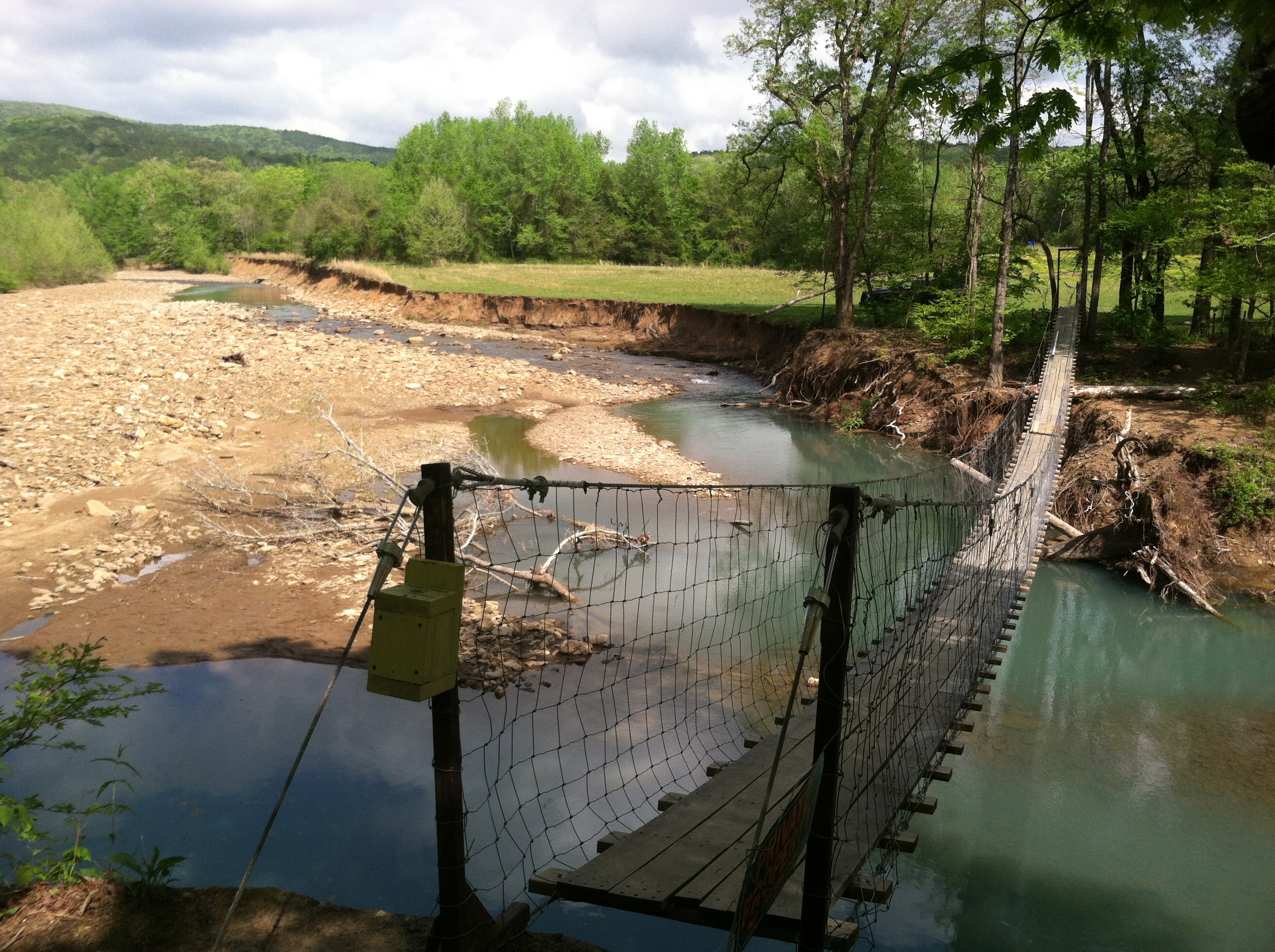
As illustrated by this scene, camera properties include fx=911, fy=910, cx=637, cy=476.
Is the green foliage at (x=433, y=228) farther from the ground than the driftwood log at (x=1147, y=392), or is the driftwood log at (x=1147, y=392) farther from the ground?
the green foliage at (x=433, y=228)

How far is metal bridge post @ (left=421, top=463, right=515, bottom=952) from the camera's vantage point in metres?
2.55

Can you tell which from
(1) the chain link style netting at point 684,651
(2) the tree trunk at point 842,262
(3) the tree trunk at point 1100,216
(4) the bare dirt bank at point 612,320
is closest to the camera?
(1) the chain link style netting at point 684,651

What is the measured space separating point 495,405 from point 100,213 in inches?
2321

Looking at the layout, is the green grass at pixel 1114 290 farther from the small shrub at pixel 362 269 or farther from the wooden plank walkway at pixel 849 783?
the small shrub at pixel 362 269

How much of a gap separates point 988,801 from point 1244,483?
19.8 ft

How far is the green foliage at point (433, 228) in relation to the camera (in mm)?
43344

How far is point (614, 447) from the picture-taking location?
569 inches

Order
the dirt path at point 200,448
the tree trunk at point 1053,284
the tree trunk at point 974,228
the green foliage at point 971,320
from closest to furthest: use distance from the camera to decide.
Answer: the dirt path at point 200,448 < the tree trunk at point 1053,284 < the tree trunk at point 974,228 < the green foliage at point 971,320

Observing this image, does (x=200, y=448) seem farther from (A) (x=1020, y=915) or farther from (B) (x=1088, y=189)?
(B) (x=1088, y=189)

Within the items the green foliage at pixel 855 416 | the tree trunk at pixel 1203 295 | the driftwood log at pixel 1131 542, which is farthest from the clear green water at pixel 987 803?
the green foliage at pixel 855 416

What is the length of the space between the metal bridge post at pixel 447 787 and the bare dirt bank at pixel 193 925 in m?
0.67

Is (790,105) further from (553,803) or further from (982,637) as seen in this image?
(553,803)

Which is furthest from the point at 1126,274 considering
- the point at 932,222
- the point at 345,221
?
the point at 345,221

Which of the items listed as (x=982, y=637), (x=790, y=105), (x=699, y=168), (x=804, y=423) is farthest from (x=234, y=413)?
(x=699, y=168)
